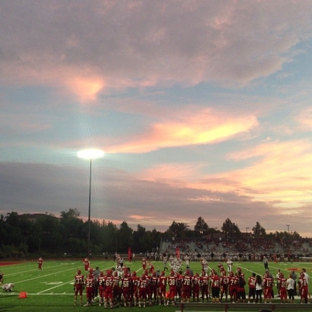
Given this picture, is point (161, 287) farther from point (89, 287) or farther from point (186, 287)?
point (89, 287)

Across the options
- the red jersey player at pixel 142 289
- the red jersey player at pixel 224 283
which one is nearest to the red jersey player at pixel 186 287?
the red jersey player at pixel 224 283

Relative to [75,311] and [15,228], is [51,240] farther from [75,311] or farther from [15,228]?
[75,311]

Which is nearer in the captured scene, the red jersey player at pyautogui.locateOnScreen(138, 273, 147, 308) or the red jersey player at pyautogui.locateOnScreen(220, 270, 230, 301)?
the red jersey player at pyautogui.locateOnScreen(138, 273, 147, 308)

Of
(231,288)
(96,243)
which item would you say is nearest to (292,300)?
(231,288)

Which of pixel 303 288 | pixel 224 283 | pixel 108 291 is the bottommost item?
pixel 108 291

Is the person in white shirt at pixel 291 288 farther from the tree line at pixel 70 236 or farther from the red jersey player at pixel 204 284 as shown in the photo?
the tree line at pixel 70 236

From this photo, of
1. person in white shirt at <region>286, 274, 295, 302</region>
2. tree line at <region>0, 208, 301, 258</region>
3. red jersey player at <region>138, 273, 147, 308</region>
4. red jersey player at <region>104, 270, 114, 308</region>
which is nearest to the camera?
red jersey player at <region>104, 270, 114, 308</region>

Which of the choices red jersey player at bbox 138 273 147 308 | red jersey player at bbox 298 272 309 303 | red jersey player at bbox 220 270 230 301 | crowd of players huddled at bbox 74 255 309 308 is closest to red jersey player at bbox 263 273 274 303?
crowd of players huddled at bbox 74 255 309 308

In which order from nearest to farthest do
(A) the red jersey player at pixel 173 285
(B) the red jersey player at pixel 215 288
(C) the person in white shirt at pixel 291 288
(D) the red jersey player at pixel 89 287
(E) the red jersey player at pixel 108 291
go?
(E) the red jersey player at pixel 108 291, (D) the red jersey player at pixel 89 287, (A) the red jersey player at pixel 173 285, (B) the red jersey player at pixel 215 288, (C) the person in white shirt at pixel 291 288

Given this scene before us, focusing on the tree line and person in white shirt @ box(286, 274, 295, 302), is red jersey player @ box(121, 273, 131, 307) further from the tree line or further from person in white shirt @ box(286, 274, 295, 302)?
the tree line

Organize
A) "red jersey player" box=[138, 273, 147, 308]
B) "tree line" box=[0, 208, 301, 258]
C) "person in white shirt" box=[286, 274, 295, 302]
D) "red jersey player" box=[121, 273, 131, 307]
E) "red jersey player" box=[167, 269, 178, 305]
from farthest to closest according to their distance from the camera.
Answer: "tree line" box=[0, 208, 301, 258] → "person in white shirt" box=[286, 274, 295, 302] → "red jersey player" box=[167, 269, 178, 305] → "red jersey player" box=[121, 273, 131, 307] → "red jersey player" box=[138, 273, 147, 308]

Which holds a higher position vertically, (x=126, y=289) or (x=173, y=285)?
(x=173, y=285)

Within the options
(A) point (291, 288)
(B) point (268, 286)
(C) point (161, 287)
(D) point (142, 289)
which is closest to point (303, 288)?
(A) point (291, 288)

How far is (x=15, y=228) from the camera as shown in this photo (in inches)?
3553
